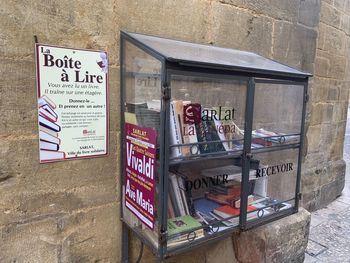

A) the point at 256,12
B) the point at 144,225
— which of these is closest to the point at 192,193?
the point at 144,225

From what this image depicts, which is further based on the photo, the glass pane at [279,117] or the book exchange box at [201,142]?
the glass pane at [279,117]

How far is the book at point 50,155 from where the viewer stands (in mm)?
1515

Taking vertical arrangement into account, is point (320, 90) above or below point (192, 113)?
above

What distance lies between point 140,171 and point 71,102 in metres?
0.48

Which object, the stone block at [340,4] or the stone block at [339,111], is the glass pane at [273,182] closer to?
the stone block at [339,111]

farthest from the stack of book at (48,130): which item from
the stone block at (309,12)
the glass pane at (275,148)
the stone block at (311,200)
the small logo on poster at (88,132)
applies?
the stone block at (311,200)

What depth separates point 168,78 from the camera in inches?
54.6

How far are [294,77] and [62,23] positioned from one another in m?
1.38

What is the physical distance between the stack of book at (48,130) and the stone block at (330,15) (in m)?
3.11

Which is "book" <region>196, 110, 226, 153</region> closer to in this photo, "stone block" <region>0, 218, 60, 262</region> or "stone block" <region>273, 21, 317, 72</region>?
"stone block" <region>0, 218, 60, 262</region>

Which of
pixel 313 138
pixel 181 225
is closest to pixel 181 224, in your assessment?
pixel 181 225

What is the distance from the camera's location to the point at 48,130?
4.95ft

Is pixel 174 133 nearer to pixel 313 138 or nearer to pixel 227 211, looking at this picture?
pixel 227 211

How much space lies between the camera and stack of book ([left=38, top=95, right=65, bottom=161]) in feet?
4.86
